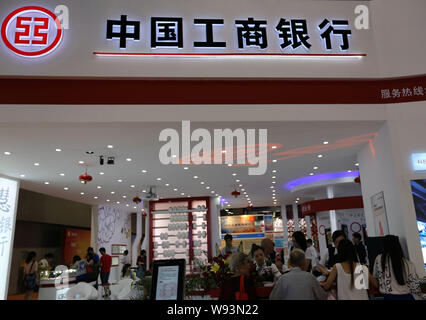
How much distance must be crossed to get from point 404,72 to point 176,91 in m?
3.92

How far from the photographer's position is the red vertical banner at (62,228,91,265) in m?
14.9

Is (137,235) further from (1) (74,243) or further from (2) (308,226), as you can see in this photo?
(2) (308,226)

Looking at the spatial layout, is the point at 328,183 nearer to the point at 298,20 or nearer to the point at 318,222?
the point at 318,222

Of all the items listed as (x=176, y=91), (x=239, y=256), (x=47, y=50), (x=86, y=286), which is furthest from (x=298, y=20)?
(x=86, y=286)

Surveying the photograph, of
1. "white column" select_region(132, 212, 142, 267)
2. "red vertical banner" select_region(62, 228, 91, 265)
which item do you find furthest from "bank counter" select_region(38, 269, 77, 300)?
"white column" select_region(132, 212, 142, 267)

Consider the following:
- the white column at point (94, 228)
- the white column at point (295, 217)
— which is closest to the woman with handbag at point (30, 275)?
the white column at point (94, 228)

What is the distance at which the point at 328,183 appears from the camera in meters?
12.5

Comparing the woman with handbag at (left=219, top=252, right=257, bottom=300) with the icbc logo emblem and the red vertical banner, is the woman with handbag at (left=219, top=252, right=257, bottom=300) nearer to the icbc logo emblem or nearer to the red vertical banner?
the icbc logo emblem

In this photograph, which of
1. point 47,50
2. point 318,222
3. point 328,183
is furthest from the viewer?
point 318,222

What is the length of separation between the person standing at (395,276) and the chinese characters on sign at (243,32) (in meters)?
3.59

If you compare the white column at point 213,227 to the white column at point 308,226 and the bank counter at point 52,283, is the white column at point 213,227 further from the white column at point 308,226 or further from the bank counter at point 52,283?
the white column at point 308,226

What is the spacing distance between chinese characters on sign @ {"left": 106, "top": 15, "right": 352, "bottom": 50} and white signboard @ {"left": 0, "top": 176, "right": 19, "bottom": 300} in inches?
235

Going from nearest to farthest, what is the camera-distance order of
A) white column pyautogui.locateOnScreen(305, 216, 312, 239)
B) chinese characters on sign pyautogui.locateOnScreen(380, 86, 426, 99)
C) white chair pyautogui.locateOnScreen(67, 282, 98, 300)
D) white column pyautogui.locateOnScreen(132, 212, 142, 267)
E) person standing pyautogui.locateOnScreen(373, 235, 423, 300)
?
white chair pyautogui.locateOnScreen(67, 282, 98, 300)
person standing pyautogui.locateOnScreen(373, 235, 423, 300)
chinese characters on sign pyautogui.locateOnScreen(380, 86, 426, 99)
white column pyautogui.locateOnScreen(132, 212, 142, 267)
white column pyautogui.locateOnScreen(305, 216, 312, 239)

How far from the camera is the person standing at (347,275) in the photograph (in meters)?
3.26
